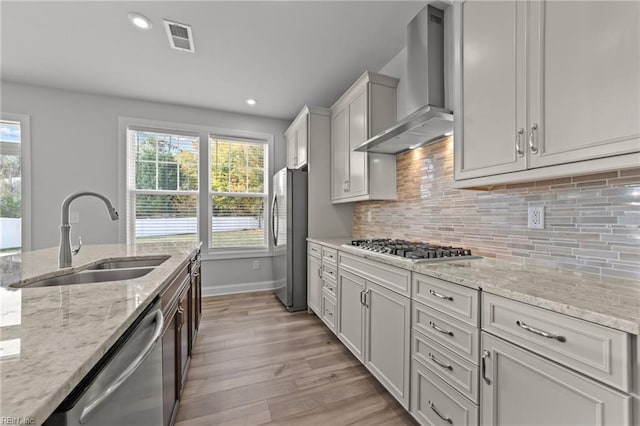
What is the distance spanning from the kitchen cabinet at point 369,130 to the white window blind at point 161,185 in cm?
235

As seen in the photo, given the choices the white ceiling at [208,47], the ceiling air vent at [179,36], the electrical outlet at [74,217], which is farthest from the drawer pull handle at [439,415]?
the electrical outlet at [74,217]

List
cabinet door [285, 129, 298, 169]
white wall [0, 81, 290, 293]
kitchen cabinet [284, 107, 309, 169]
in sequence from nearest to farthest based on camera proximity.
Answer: white wall [0, 81, 290, 293] → kitchen cabinet [284, 107, 309, 169] → cabinet door [285, 129, 298, 169]

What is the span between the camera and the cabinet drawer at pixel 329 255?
2.43 meters

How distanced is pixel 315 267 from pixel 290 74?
215 centimetres

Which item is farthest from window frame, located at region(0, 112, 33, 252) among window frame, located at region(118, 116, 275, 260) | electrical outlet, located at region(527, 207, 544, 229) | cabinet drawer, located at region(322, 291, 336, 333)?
electrical outlet, located at region(527, 207, 544, 229)

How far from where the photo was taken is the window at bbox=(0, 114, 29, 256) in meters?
3.04

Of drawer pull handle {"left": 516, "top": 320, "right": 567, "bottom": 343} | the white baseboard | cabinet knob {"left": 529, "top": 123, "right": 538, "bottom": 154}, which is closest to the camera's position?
drawer pull handle {"left": 516, "top": 320, "right": 567, "bottom": 343}

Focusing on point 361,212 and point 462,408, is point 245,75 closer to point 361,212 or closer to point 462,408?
point 361,212

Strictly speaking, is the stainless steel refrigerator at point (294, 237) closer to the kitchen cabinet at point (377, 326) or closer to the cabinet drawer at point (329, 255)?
the cabinet drawer at point (329, 255)

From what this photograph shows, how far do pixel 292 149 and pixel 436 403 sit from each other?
3300 mm

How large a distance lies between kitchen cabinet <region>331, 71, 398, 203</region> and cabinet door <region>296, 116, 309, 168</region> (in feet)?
2.07

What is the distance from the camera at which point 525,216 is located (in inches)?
58.4

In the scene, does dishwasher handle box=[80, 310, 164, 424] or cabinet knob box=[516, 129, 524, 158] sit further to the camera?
cabinet knob box=[516, 129, 524, 158]

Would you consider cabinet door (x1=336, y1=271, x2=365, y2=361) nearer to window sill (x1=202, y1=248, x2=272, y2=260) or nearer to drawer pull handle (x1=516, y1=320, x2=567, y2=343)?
drawer pull handle (x1=516, y1=320, x2=567, y2=343)
